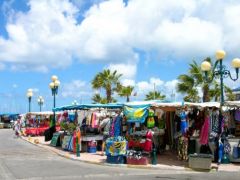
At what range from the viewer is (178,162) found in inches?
718

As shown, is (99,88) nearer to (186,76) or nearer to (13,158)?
(186,76)

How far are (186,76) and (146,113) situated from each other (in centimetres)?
1778

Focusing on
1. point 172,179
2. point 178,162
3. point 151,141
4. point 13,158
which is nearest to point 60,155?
point 13,158

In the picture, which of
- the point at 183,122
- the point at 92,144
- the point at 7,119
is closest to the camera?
the point at 183,122

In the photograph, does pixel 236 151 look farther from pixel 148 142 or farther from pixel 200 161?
pixel 148 142

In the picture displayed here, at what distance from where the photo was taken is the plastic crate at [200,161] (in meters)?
16.2

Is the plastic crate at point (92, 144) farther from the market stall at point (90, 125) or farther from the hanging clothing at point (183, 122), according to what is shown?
the hanging clothing at point (183, 122)

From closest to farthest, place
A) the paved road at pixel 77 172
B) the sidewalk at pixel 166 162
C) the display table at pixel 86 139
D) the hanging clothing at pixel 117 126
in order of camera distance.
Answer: the paved road at pixel 77 172
the sidewalk at pixel 166 162
the hanging clothing at pixel 117 126
the display table at pixel 86 139

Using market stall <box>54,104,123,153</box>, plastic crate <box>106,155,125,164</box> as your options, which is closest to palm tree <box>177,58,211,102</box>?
market stall <box>54,104,123,153</box>

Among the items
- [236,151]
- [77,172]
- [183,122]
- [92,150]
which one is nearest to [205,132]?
[183,122]

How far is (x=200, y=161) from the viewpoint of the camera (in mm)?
16297

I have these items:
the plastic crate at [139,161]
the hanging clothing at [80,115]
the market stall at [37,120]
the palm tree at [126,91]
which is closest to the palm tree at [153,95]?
the palm tree at [126,91]

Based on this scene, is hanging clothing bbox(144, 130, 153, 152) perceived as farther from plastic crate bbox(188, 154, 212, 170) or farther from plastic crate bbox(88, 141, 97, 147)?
plastic crate bbox(88, 141, 97, 147)

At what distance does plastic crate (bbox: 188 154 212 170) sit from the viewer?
1619 cm
